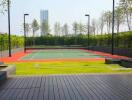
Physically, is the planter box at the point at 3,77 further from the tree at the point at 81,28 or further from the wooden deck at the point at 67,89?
the tree at the point at 81,28

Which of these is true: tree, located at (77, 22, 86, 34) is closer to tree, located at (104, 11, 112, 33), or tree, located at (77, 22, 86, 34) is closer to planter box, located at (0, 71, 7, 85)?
tree, located at (104, 11, 112, 33)

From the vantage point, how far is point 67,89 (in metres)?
9.84

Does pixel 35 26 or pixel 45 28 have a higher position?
pixel 35 26

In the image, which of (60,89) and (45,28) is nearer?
(60,89)

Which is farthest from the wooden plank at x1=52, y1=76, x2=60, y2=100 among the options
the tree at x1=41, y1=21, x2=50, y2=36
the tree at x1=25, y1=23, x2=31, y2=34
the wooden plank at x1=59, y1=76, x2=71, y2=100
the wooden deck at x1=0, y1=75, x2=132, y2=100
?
the tree at x1=41, y1=21, x2=50, y2=36

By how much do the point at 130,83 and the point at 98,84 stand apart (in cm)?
117

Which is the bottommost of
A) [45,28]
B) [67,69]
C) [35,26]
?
[67,69]

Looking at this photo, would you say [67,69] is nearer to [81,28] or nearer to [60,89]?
[60,89]

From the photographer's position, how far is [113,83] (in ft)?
36.6

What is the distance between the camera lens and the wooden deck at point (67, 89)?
861 centimetres

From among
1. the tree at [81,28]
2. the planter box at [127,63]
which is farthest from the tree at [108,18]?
the planter box at [127,63]

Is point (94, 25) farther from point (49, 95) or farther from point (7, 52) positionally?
point (49, 95)

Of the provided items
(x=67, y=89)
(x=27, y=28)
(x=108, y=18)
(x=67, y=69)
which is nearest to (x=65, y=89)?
(x=67, y=89)

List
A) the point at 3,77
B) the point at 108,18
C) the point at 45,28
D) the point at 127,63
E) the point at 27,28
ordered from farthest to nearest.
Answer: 1. the point at 45,28
2. the point at 27,28
3. the point at 108,18
4. the point at 127,63
5. the point at 3,77
